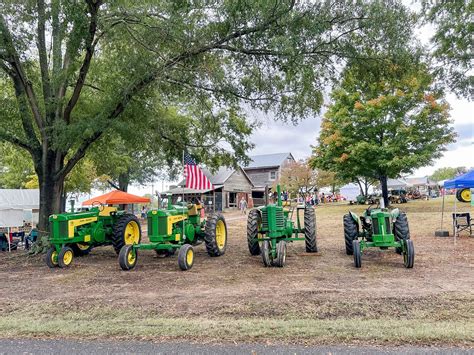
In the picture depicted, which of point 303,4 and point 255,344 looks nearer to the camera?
point 255,344

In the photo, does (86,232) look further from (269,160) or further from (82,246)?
(269,160)

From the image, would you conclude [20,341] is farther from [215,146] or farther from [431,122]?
[431,122]

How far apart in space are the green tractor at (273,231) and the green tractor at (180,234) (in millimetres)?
1072

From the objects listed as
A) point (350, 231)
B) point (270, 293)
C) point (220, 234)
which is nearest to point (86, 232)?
point (220, 234)

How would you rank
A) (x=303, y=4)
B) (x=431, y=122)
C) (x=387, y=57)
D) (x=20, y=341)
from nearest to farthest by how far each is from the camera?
(x=20, y=341), (x=303, y=4), (x=387, y=57), (x=431, y=122)

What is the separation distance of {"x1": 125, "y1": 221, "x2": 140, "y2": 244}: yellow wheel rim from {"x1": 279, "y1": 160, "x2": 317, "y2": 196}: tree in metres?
35.8

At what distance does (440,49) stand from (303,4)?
29.7ft

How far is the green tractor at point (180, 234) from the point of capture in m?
9.41

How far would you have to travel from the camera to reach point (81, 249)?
1248 cm

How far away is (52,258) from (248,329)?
7.42 m

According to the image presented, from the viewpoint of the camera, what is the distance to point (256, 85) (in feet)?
37.4

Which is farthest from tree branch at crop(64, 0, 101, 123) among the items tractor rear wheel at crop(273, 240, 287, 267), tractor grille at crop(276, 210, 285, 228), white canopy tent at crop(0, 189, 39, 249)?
white canopy tent at crop(0, 189, 39, 249)

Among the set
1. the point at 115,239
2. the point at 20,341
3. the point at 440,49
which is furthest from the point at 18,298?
the point at 440,49

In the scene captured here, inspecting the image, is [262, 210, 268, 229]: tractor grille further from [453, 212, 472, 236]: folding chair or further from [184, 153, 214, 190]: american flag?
[453, 212, 472, 236]: folding chair
